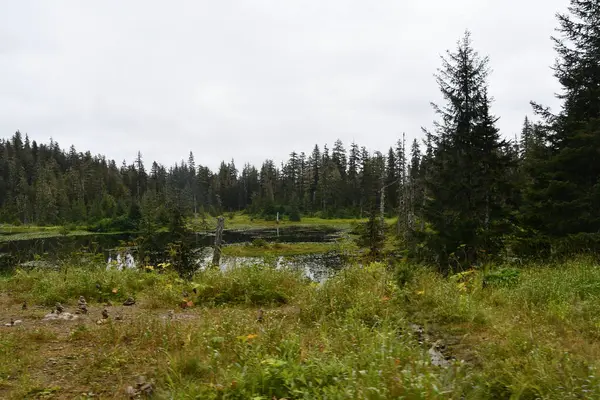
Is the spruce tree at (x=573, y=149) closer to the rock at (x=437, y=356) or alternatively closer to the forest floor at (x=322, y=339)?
the forest floor at (x=322, y=339)

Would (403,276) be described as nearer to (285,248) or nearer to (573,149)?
(573,149)

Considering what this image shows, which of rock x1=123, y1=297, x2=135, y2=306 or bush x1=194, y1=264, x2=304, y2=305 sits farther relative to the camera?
bush x1=194, y1=264, x2=304, y2=305

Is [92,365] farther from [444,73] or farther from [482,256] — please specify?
[444,73]

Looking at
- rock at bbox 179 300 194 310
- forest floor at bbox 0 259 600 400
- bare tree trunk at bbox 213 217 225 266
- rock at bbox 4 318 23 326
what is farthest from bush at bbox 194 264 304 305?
bare tree trunk at bbox 213 217 225 266

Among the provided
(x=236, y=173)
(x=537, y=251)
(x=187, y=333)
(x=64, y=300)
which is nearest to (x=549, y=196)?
(x=537, y=251)

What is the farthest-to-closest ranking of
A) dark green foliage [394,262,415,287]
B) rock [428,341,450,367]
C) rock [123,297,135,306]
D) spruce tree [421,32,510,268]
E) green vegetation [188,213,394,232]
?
green vegetation [188,213,394,232] < spruce tree [421,32,510,268] < rock [123,297,135,306] < dark green foliage [394,262,415,287] < rock [428,341,450,367]

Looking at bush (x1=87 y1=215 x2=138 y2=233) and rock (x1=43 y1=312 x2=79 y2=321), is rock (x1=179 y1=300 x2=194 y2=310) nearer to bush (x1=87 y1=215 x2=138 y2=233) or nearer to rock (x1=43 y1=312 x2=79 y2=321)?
rock (x1=43 y1=312 x2=79 y2=321)

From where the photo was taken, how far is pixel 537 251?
1141cm

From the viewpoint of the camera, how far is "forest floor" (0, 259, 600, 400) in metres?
3.12

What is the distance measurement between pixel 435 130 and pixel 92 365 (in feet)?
48.1

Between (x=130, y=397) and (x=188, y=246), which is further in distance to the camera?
(x=188, y=246)

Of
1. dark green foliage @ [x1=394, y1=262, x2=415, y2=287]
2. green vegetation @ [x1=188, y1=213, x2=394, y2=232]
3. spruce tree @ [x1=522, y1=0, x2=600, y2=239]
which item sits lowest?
green vegetation @ [x1=188, y1=213, x2=394, y2=232]

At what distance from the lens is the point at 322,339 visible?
4262 millimetres

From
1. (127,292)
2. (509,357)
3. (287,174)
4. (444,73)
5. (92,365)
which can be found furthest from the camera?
(287,174)
